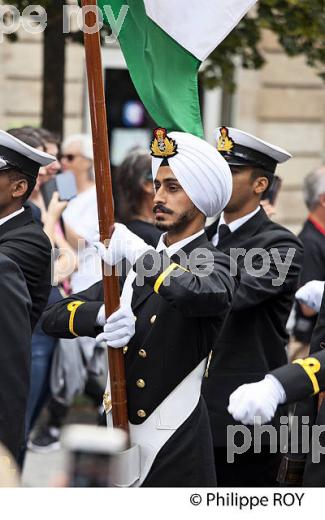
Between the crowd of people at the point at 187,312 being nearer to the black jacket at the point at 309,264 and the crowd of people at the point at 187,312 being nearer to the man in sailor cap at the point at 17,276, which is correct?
the man in sailor cap at the point at 17,276

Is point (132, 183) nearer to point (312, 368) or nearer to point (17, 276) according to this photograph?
point (17, 276)

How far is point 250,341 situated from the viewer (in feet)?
15.4

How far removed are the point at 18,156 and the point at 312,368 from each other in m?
1.36

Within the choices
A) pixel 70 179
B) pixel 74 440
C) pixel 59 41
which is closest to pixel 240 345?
pixel 70 179

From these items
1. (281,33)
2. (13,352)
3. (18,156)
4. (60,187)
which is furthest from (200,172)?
(281,33)

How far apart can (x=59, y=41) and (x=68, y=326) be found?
4586 mm

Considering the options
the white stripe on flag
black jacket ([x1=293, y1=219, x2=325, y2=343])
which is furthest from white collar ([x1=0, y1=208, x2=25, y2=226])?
black jacket ([x1=293, y1=219, x2=325, y2=343])

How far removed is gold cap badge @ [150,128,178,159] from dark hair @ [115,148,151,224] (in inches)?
82.7

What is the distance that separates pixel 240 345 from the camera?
4.71 m

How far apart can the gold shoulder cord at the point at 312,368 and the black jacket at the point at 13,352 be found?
908mm

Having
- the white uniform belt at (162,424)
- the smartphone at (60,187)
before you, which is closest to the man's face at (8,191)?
the white uniform belt at (162,424)

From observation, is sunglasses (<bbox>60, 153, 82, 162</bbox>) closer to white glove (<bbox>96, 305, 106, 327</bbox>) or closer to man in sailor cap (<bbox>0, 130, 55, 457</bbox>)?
man in sailor cap (<bbox>0, 130, 55, 457</bbox>)

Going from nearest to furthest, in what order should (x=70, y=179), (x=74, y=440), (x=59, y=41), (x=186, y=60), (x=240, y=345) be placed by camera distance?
(x=74, y=440) < (x=186, y=60) < (x=240, y=345) < (x=70, y=179) < (x=59, y=41)
